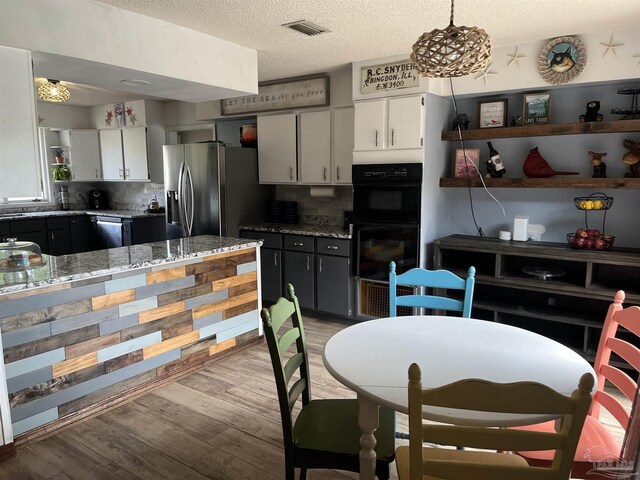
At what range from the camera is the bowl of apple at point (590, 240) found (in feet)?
10.6

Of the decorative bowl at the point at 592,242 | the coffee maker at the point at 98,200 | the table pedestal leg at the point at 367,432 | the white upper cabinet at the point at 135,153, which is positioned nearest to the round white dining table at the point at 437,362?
the table pedestal leg at the point at 367,432

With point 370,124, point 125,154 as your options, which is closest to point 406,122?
point 370,124

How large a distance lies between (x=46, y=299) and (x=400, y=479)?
79.1 inches

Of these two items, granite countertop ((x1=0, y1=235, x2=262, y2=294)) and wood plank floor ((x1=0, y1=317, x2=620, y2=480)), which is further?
granite countertop ((x1=0, y1=235, x2=262, y2=294))

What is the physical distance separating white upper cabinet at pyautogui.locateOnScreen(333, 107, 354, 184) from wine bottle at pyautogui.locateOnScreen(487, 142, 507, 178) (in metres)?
1.27

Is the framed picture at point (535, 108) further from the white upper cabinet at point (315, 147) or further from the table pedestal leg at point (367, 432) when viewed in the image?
the table pedestal leg at point (367, 432)

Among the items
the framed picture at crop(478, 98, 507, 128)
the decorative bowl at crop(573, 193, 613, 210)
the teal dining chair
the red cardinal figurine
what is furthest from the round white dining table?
the framed picture at crop(478, 98, 507, 128)

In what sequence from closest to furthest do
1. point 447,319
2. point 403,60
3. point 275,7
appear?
point 447,319 → point 275,7 → point 403,60

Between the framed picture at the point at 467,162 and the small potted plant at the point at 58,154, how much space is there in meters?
5.65

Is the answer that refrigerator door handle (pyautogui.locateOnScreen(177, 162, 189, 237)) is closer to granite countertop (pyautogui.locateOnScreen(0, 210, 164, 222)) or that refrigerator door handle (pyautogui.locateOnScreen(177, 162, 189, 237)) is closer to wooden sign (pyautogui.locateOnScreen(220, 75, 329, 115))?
wooden sign (pyautogui.locateOnScreen(220, 75, 329, 115))

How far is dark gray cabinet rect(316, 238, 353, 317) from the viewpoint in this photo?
4211 millimetres

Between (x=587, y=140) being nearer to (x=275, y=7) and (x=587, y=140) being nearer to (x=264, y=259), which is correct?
(x=275, y=7)

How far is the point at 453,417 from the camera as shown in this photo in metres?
1.25

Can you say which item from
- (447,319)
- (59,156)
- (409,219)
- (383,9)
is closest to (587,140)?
(409,219)
